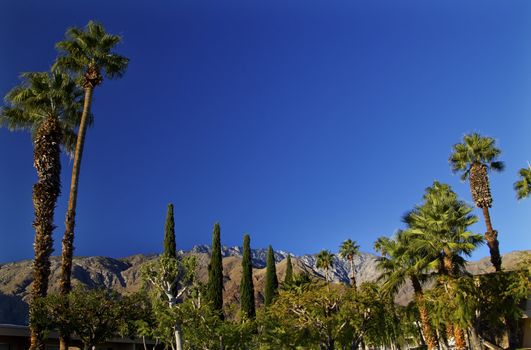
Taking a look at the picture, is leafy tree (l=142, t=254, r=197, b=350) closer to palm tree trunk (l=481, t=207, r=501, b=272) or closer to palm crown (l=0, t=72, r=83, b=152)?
palm crown (l=0, t=72, r=83, b=152)

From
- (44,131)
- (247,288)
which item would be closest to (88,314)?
(44,131)

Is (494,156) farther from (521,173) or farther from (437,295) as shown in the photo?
(437,295)

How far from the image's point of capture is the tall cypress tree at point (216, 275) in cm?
5444

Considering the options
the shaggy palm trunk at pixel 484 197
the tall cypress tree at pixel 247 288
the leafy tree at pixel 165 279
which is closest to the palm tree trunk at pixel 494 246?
the shaggy palm trunk at pixel 484 197

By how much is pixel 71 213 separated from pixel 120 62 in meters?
12.1

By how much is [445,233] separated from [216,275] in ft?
99.3

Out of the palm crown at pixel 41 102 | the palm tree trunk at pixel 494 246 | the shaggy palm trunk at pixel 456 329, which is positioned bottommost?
the shaggy palm trunk at pixel 456 329

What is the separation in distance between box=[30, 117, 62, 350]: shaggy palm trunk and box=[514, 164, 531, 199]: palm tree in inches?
1477

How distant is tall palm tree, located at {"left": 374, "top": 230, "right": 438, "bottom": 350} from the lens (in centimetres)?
3688

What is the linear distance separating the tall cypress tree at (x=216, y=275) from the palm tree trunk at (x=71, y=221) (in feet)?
88.0

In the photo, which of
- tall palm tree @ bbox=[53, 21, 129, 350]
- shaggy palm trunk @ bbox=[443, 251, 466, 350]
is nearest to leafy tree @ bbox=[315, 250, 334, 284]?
shaggy palm trunk @ bbox=[443, 251, 466, 350]

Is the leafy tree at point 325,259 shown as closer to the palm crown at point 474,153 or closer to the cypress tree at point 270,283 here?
the cypress tree at point 270,283

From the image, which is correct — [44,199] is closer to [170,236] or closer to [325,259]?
[170,236]

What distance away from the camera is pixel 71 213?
2812cm
